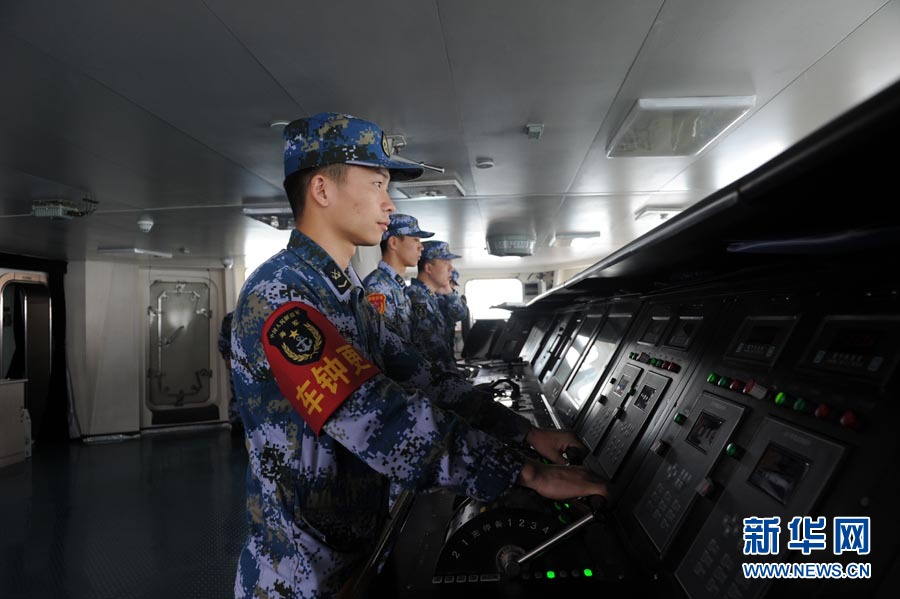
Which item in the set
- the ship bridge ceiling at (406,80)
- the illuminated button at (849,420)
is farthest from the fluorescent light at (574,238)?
the illuminated button at (849,420)

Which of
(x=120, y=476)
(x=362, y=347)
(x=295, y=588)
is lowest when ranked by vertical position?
(x=120, y=476)

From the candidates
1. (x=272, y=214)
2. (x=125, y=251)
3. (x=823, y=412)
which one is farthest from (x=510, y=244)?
(x=823, y=412)

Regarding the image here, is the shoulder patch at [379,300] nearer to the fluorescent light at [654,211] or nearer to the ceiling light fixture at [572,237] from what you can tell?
the fluorescent light at [654,211]

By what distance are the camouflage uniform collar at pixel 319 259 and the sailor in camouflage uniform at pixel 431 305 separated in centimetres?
189

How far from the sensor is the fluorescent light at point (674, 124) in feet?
10.1

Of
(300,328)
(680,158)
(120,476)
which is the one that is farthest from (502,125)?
(120,476)

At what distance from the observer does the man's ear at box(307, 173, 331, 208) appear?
1285 mm

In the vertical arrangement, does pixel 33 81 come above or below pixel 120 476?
above

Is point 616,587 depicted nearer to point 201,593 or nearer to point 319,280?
point 319,280

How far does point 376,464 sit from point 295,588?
364mm

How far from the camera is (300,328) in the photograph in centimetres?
97

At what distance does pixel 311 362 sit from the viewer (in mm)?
947

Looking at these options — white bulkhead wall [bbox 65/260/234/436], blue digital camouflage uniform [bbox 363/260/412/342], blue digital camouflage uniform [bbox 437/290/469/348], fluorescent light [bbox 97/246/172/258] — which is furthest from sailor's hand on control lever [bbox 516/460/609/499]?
white bulkhead wall [bbox 65/260/234/436]

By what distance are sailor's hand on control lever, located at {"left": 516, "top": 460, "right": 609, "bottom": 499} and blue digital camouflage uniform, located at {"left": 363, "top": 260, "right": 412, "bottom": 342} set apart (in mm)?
2284
